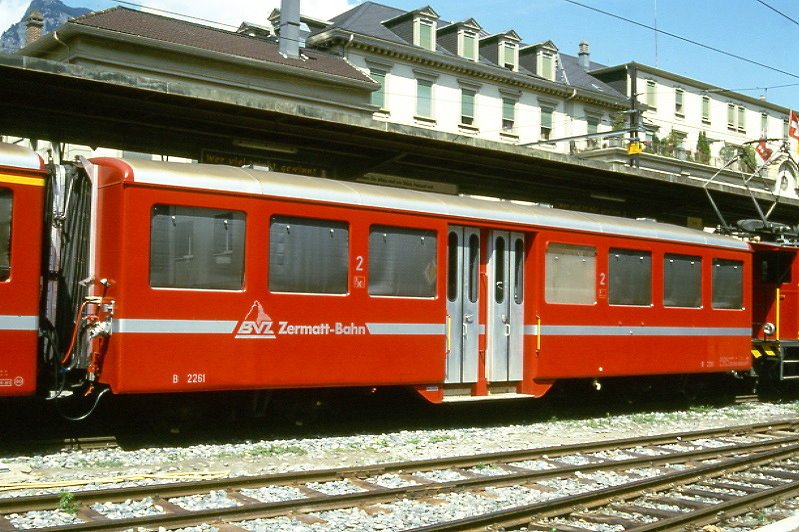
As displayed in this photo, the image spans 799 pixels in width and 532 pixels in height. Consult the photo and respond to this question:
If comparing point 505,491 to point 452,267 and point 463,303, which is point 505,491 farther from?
point 452,267

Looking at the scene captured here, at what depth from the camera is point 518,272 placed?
1322 cm

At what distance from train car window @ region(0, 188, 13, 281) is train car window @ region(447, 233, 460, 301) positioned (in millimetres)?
5471

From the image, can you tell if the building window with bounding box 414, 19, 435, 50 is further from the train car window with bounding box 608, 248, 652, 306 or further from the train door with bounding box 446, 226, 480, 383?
the train door with bounding box 446, 226, 480, 383

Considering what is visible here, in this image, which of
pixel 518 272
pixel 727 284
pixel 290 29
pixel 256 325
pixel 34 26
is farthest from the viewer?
pixel 34 26

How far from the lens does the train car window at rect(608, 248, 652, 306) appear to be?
14312 mm

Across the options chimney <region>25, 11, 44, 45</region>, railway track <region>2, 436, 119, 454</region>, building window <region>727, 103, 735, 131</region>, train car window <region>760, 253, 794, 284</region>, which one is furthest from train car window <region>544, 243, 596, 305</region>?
building window <region>727, 103, 735, 131</region>

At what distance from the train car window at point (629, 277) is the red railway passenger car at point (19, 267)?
844 centimetres

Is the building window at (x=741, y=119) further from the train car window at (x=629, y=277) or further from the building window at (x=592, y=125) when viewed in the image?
the train car window at (x=629, y=277)

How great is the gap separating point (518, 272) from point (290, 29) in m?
26.6

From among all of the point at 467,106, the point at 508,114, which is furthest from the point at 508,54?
the point at 467,106

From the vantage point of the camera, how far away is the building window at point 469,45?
49.1 m

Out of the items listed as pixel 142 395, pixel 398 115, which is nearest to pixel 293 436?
pixel 142 395

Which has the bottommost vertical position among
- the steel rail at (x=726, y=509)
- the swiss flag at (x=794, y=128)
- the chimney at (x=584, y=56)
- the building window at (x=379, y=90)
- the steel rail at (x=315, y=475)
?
the steel rail at (x=726, y=509)

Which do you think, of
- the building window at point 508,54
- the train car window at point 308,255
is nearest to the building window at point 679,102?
the building window at point 508,54
